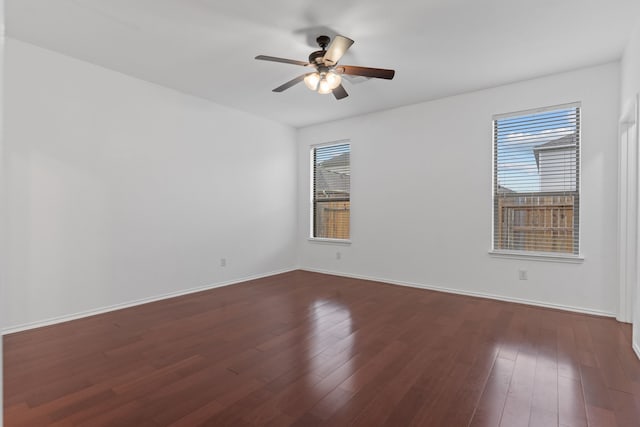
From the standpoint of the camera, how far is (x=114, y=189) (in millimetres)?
3812

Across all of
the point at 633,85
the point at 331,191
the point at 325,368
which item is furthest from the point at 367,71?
the point at 331,191

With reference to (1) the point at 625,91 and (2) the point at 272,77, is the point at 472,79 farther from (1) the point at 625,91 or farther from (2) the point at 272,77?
(2) the point at 272,77

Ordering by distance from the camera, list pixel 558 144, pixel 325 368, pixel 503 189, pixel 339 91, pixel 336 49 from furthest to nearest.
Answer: pixel 503 189 < pixel 558 144 < pixel 339 91 < pixel 336 49 < pixel 325 368

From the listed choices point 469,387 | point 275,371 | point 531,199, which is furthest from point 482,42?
point 275,371

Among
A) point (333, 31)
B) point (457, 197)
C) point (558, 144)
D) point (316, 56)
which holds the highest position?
point (333, 31)

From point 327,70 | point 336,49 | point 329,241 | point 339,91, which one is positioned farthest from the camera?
point 329,241

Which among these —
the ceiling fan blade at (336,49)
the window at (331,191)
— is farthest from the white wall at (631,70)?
the window at (331,191)

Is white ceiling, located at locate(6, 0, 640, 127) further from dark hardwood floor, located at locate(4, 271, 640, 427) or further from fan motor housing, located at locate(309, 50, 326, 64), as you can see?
dark hardwood floor, located at locate(4, 271, 640, 427)

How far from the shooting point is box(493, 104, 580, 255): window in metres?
3.86

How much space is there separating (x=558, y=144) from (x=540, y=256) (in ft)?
4.26

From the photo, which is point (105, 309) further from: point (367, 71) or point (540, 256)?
point (540, 256)

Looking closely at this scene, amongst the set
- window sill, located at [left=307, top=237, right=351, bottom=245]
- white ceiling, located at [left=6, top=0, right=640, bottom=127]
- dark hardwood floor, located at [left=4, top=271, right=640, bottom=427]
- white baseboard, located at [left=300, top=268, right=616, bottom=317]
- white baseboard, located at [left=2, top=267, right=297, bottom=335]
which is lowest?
dark hardwood floor, located at [left=4, top=271, right=640, bottom=427]

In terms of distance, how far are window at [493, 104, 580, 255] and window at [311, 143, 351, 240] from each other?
7.48 feet

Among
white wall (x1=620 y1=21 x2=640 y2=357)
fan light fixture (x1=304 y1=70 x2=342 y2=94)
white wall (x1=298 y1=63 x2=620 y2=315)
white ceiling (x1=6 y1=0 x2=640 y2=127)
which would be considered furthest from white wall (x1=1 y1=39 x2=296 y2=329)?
white wall (x1=620 y1=21 x2=640 y2=357)
